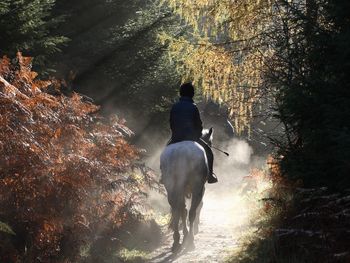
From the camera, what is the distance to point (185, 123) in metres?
8.95

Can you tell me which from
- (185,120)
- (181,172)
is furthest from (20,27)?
(181,172)

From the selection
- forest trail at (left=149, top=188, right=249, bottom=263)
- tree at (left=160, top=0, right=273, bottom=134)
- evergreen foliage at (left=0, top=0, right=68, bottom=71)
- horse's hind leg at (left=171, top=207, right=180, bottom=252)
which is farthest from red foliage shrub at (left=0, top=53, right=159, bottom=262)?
tree at (left=160, top=0, right=273, bottom=134)

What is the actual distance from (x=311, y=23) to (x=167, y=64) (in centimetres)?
811

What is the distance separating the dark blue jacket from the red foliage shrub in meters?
1.74

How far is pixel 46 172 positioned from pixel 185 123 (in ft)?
11.7

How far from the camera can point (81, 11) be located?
13539mm

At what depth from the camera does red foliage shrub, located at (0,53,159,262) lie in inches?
232

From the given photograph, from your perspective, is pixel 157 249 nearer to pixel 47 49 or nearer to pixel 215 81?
pixel 215 81

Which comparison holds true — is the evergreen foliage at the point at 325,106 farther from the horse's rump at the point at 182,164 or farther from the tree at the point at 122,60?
the tree at the point at 122,60

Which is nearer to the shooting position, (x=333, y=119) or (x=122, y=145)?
(x=333, y=119)

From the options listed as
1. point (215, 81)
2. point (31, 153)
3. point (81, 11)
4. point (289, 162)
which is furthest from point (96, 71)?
point (289, 162)

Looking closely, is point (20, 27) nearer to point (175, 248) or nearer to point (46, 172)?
point (46, 172)

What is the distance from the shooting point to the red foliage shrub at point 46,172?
19.3 ft

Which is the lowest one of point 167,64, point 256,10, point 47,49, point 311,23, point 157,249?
point 157,249
